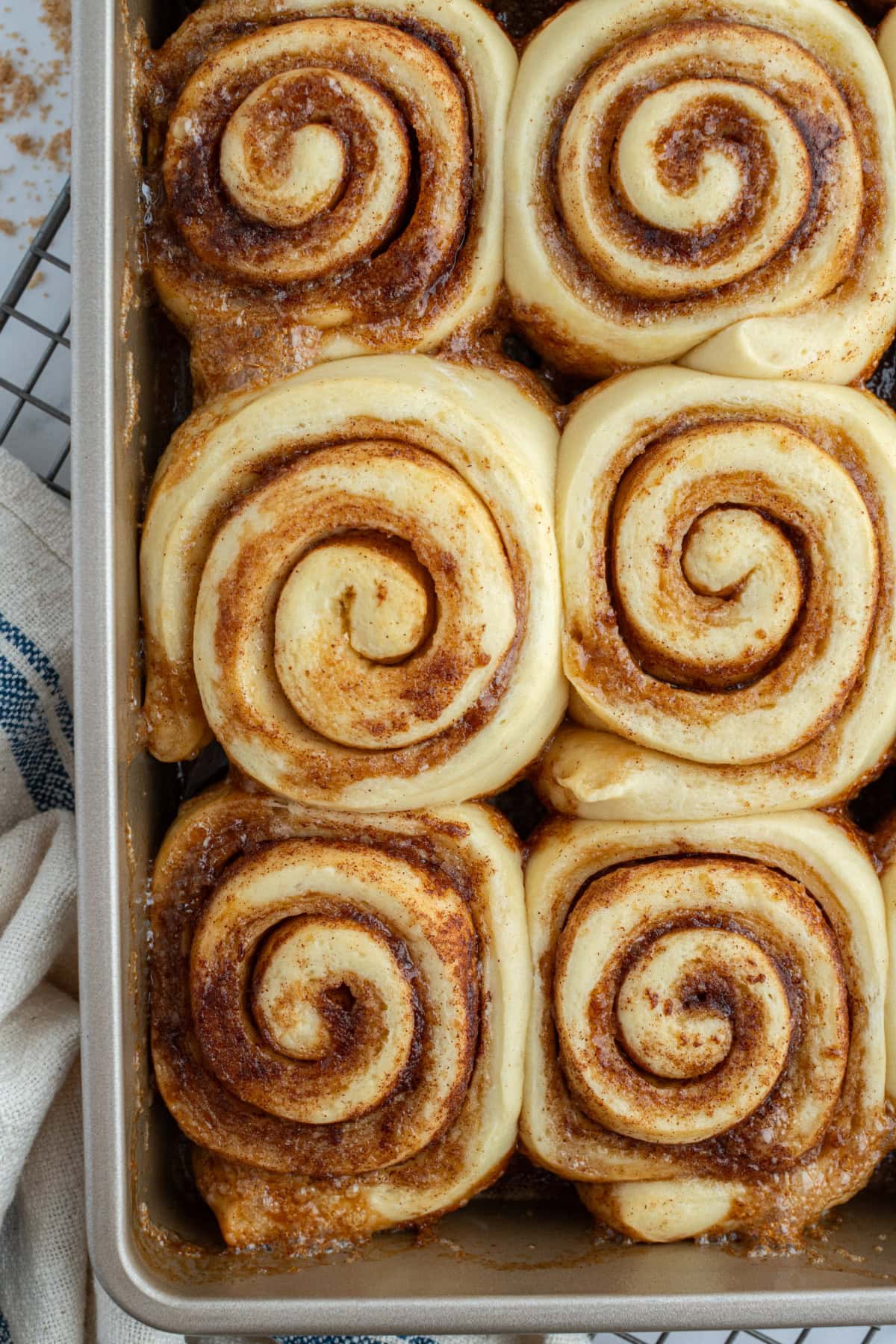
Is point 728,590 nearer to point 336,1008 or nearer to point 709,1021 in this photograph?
point 709,1021

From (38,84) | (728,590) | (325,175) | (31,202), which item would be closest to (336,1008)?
(728,590)

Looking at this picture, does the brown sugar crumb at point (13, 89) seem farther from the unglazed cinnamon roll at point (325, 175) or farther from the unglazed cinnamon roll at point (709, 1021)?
the unglazed cinnamon roll at point (709, 1021)

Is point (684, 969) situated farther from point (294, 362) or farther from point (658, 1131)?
point (294, 362)

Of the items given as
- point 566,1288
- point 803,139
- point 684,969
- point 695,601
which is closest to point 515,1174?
point 566,1288

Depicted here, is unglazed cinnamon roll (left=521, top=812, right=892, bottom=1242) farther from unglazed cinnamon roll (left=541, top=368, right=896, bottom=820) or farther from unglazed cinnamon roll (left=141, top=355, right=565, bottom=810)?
unglazed cinnamon roll (left=141, top=355, right=565, bottom=810)

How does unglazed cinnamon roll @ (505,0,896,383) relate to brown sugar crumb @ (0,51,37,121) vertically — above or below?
above

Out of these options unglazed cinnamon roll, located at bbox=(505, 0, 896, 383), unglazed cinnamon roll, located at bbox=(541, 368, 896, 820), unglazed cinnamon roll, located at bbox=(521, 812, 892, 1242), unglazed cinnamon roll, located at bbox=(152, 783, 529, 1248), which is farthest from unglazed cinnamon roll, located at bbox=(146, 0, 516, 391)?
unglazed cinnamon roll, located at bbox=(521, 812, 892, 1242)
